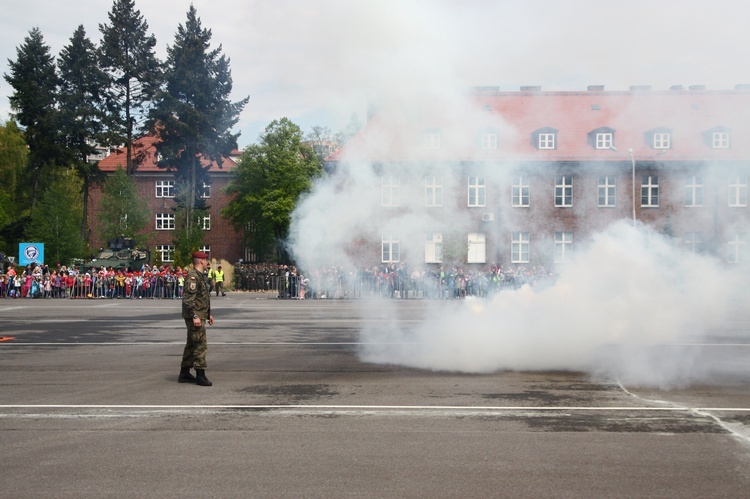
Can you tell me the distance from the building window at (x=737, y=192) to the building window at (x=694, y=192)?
0.94 meters

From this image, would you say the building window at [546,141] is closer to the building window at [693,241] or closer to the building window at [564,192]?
the building window at [564,192]

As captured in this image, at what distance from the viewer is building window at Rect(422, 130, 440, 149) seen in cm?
1800

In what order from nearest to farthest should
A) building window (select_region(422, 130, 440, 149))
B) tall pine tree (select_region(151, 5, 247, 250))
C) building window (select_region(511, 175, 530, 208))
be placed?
1. building window (select_region(422, 130, 440, 149))
2. building window (select_region(511, 175, 530, 208))
3. tall pine tree (select_region(151, 5, 247, 250))

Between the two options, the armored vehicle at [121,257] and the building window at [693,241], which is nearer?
→ the building window at [693,241]

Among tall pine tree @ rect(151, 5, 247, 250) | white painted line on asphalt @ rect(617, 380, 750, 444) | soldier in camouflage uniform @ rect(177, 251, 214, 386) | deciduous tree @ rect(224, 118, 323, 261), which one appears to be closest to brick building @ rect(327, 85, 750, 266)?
deciduous tree @ rect(224, 118, 323, 261)

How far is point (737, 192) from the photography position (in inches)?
680

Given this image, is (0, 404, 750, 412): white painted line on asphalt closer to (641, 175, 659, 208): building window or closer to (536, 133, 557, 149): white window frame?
(641, 175, 659, 208): building window

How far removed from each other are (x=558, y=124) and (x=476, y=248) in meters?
6.75

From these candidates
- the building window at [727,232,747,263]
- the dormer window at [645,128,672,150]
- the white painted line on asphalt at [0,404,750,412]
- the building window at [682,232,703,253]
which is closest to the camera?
the white painted line on asphalt at [0,404,750,412]

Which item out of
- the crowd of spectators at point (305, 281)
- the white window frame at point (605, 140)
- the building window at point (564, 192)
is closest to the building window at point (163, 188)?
the crowd of spectators at point (305, 281)

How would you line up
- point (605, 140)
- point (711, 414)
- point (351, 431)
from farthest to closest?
1. point (605, 140)
2. point (711, 414)
3. point (351, 431)

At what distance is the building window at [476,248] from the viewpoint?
2377 centimetres

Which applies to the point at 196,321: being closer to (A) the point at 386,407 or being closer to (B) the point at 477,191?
(A) the point at 386,407

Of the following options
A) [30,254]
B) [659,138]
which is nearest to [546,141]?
[659,138]
